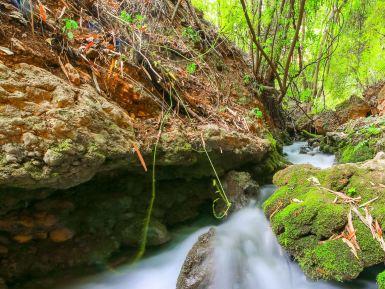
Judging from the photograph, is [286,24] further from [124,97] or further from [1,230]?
[1,230]

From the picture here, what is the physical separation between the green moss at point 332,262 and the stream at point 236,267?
324mm

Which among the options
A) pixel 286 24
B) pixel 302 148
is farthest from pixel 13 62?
pixel 302 148

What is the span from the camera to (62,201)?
2.47 meters

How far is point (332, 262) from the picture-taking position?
194 centimetres

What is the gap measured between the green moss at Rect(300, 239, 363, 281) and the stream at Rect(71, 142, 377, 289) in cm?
32

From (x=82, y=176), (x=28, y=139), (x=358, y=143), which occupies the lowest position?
(x=358, y=143)

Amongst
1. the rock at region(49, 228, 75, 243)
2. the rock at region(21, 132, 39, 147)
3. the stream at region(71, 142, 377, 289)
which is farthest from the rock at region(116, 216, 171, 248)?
the rock at region(21, 132, 39, 147)

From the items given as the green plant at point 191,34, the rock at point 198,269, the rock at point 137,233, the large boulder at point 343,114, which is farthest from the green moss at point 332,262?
the large boulder at point 343,114

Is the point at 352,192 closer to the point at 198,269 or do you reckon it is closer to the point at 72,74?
the point at 198,269

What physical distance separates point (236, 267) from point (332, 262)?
2.91 ft

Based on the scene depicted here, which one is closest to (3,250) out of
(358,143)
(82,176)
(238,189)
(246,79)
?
(82,176)

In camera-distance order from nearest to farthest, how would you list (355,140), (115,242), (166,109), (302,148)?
(115,242)
(166,109)
(355,140)
(302,148)

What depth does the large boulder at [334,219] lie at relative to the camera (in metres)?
1.93

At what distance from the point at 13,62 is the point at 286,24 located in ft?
15.1
